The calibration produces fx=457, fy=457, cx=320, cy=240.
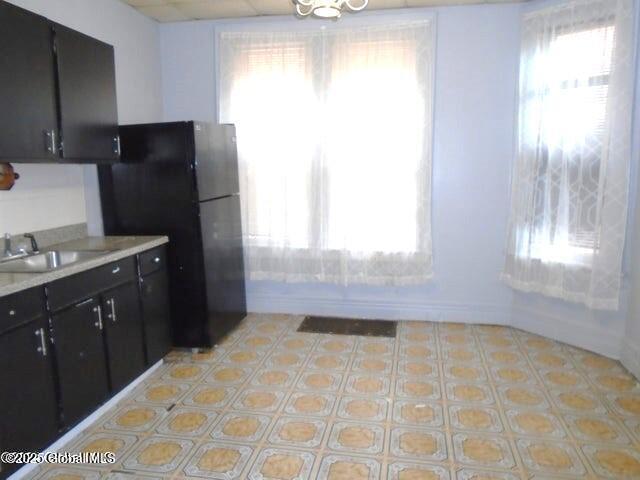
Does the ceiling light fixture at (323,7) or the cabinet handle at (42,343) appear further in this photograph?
the cabinet handle at (42,343)

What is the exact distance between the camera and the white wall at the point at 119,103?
2762 millimetres

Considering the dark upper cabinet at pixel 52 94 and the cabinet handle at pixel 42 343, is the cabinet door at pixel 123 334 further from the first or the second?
the dark upper cabinet at pixel 52 94

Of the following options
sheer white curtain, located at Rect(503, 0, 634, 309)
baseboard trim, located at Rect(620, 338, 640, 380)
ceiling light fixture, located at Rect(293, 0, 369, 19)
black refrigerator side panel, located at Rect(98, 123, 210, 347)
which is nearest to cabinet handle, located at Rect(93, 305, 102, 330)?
black refrigerator side panel, located at Rect(98, 123, 210, 347)

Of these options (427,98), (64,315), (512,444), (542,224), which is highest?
(427,98)

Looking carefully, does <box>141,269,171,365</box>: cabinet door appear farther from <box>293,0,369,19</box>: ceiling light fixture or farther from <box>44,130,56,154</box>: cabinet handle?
<box>293,0,369,19</box>: ceiling light fixture

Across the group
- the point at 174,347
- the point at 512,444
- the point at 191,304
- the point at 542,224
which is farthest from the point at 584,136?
the point at 174,347

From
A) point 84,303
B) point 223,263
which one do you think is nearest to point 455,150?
point 223,263

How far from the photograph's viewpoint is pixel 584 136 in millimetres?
3184

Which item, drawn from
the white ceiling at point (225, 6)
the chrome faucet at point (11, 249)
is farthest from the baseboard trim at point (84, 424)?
the white ceiling at point (225, 6)

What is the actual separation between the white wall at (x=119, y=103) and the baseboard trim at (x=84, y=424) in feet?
3.76

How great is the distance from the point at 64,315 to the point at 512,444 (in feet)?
7.66

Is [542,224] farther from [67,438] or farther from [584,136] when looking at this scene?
[67,438]

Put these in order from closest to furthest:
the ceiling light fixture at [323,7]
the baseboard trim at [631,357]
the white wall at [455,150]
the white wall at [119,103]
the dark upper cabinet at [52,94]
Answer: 1. the ceiling light fixture at [323,7]
2. the dark upper cabinet at [52,94]
3. the white wall at [119,103]
4. the baseboard trim at [631,357]
5. the white wall at [455,150]

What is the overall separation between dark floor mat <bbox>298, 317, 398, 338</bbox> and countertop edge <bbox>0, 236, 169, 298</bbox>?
4.97ft
